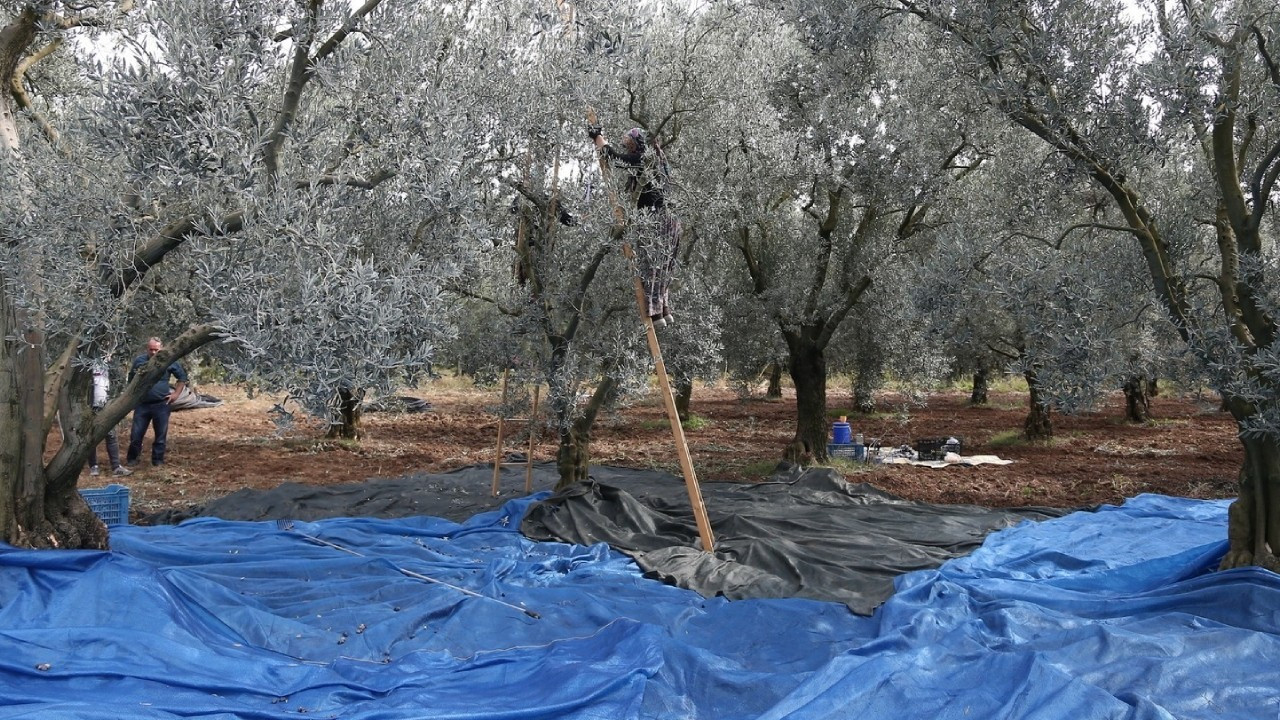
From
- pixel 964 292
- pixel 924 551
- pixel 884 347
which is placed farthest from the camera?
pixel 884 347

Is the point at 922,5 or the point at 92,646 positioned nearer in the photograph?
the point at 92,646

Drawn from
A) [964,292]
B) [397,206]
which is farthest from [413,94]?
[964,292]

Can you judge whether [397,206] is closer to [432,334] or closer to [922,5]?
[432,334]

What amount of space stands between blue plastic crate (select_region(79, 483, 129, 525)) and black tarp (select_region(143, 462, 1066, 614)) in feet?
2.05

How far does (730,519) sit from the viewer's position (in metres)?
10.1

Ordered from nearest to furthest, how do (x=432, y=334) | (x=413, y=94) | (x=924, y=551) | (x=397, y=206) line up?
(x=432, y=334) < (x=413, y=94) < (x=397, y=206) < (x=924, y=551)

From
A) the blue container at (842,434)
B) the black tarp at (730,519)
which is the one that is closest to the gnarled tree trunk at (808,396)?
the blue container at (842,434)

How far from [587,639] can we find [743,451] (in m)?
11.6

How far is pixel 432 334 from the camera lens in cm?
621

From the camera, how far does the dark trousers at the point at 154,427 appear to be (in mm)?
14575

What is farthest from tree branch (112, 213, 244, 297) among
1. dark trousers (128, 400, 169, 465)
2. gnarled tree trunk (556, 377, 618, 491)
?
dark trousers (128, 400, 169, 465)

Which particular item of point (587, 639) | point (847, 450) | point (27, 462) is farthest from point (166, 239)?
point (847, 450)

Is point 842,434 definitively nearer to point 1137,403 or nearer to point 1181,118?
point 1137,403

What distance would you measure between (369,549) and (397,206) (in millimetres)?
3594
